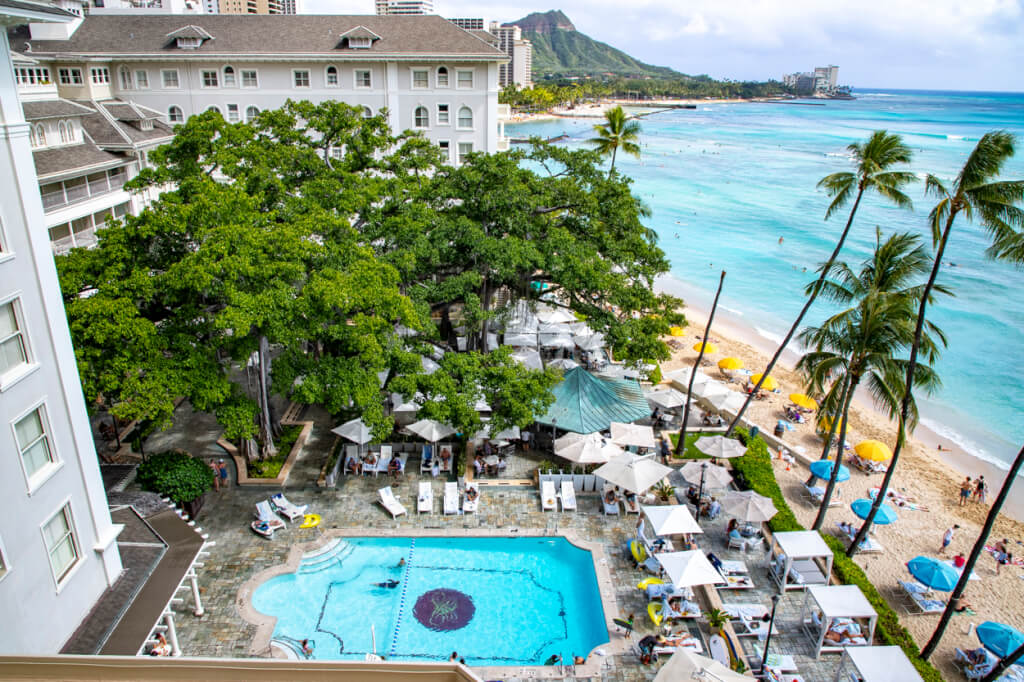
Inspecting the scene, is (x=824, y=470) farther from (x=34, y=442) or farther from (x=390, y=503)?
(x=34, y=442)

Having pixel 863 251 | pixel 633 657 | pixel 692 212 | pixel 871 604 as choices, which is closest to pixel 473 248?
pixel 633 657

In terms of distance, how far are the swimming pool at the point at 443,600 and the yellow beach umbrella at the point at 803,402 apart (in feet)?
54.7

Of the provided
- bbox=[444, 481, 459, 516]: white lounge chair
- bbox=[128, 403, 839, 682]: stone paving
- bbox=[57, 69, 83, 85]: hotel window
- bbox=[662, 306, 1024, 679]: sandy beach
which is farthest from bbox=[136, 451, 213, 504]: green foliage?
bbox=[57, 69, 83, 85]: hotel window

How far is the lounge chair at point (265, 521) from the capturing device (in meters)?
20.5

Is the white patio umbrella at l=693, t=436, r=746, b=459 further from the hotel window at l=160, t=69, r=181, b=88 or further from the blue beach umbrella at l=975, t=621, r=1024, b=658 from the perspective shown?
the hotel window at l=160, t=69, r=181, b=88

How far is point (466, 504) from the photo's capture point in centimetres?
2206

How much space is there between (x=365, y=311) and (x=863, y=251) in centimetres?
6012

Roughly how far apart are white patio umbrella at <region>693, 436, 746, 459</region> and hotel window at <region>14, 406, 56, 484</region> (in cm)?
2003

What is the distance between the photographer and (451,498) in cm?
2222

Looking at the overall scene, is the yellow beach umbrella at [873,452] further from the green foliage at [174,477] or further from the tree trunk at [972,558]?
the green foliage at [174,477]

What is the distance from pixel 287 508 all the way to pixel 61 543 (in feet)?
27.0

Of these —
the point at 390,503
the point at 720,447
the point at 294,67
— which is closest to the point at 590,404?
the point at 720,447

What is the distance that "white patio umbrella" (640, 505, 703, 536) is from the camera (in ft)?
65.2

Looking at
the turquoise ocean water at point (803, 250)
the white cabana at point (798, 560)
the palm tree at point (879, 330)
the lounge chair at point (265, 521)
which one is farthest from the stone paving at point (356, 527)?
the turquoise ocean water at point (803, 250)
